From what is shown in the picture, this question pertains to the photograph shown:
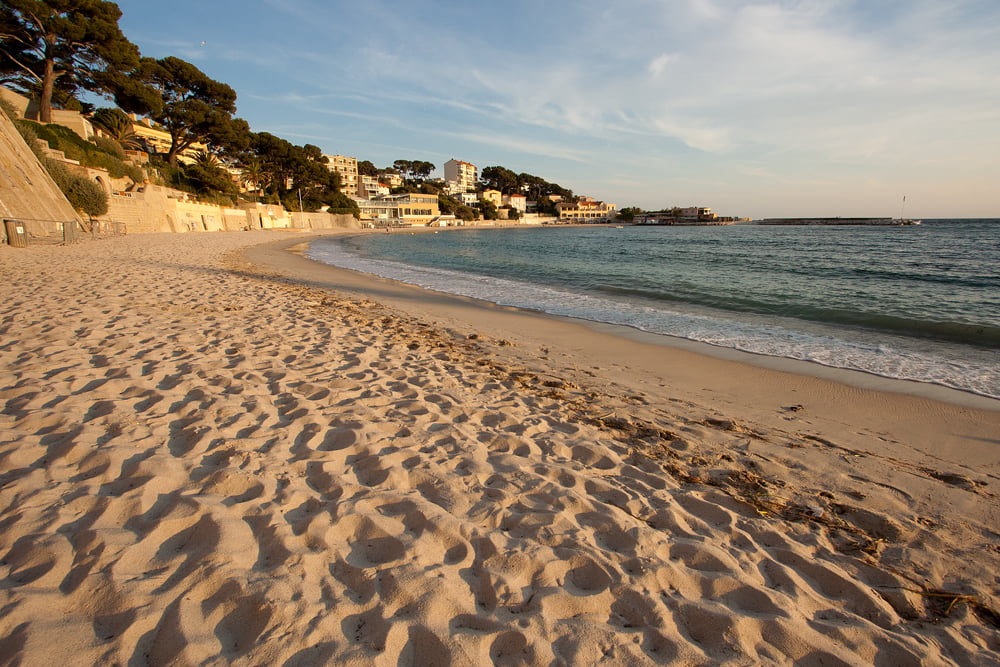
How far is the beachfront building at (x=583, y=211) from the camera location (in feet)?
464

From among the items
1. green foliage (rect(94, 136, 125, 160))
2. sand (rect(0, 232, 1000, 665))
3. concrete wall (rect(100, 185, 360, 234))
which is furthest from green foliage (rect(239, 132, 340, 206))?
sand (rect(0, 232, 1000, 665))

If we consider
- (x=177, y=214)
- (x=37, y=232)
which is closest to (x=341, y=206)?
(x=177, y=214)

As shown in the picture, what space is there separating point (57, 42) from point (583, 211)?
128 meters

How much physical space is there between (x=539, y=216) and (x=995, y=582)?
13716 cm

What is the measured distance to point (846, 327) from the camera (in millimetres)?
8625

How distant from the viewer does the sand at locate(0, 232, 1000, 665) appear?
5.49 ft

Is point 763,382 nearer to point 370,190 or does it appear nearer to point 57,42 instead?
point 57,42

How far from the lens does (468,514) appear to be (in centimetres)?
242

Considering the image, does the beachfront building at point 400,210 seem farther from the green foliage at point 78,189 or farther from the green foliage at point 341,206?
the green foliage at point 78,189

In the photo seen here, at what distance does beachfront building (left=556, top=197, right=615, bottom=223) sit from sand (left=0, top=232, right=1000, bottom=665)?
141949 millimetres

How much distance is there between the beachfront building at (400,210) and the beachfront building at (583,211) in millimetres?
52973

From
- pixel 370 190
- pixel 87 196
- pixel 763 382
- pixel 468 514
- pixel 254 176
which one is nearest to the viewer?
pixel 468 514

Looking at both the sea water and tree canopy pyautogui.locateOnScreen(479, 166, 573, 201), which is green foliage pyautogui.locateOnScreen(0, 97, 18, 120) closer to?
the sea water

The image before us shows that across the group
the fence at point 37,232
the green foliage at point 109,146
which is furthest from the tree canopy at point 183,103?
the fence at point 37,232
